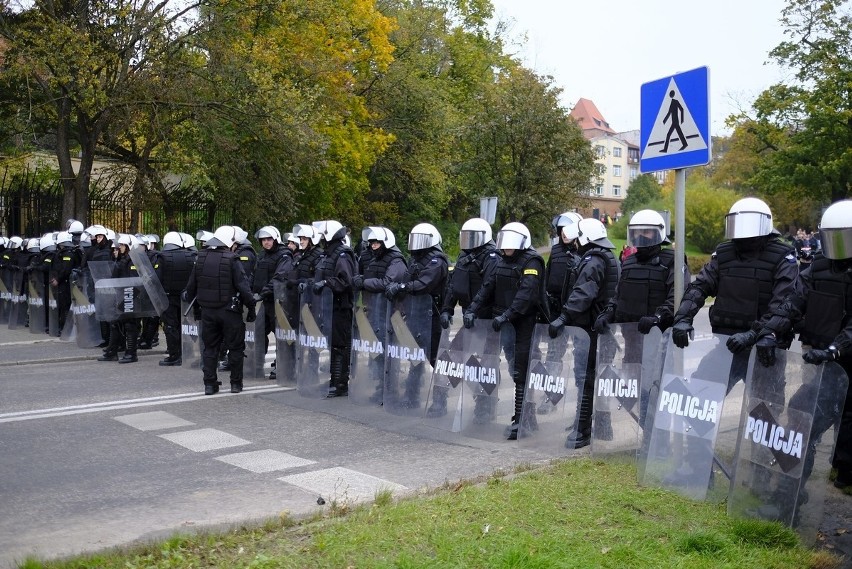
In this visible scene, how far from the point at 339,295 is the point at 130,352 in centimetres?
448

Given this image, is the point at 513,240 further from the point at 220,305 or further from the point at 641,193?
the point at 641,193

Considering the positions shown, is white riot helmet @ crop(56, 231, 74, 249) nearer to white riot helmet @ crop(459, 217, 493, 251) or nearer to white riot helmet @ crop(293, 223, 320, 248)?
white riot helmet @ crop(293, 223, 320, 248)

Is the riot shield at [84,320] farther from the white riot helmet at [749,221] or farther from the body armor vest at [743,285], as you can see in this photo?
the white riot helmet at [749,221]

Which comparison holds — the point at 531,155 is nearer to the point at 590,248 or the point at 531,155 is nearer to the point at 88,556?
the point at 590,248

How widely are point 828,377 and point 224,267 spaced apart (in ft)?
23.1

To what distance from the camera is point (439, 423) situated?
8.62 metres

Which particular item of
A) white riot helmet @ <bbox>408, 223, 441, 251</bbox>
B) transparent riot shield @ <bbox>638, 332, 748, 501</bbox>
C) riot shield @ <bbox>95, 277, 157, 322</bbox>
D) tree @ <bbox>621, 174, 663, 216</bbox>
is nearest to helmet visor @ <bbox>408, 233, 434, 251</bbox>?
white riot helmet @ <bbox>408, 223, 441, 251</bbox>

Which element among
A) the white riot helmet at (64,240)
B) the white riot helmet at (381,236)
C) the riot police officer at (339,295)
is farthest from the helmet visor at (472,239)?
the white riot helmet at (64,240)

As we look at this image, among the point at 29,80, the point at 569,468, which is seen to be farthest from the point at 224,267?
the point at 29,80

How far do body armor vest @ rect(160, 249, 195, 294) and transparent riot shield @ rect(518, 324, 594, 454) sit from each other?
22.1ft

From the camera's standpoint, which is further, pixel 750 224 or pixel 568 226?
pixel 568 226

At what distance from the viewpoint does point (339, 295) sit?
10.4 m

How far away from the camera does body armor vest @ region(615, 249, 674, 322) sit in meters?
7.28

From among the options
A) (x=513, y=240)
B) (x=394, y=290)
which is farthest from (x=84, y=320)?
(x=513, y=240)
